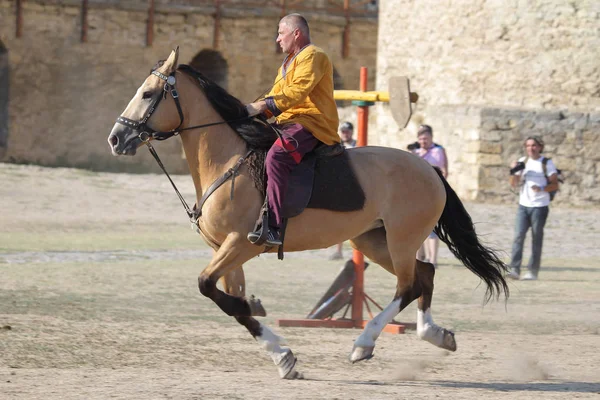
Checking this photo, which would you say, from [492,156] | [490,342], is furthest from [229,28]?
[490,342]

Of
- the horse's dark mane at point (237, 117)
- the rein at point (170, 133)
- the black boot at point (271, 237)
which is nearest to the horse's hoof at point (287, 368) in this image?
the black boot at point (271, 237)

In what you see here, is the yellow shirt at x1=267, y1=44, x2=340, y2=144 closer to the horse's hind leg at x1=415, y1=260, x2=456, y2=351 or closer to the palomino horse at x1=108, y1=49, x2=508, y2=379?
the palomino horse at x1=108, y1=49, x2=508, y2=379

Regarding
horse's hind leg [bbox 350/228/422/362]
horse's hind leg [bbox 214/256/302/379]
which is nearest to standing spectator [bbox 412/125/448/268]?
horse's hind leg [bbox 350/228/422/362]

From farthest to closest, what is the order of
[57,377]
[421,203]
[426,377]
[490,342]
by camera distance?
[490,342]
[421,203]
[426,377]
[57,377]

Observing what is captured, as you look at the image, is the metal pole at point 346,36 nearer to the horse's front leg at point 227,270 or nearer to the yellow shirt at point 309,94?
the yellow shirt at point 309,94

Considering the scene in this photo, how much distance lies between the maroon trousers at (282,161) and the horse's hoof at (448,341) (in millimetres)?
1503

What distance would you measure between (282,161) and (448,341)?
5.80 feet

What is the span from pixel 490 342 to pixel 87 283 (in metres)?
4.96

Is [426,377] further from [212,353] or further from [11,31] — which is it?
[11,31]

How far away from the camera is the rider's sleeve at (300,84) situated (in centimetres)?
837

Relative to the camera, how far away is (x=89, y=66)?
30328mm

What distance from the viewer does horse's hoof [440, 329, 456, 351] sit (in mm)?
8938

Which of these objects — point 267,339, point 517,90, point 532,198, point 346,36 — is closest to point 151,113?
point 267,339

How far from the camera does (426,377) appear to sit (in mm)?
8438
